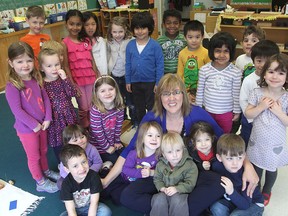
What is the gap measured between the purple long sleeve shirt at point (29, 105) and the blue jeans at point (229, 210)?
125 centimetres

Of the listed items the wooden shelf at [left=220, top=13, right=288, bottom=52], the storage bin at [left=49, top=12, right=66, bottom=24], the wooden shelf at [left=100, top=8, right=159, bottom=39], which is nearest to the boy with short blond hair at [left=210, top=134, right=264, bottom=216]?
the wooden shelf at [left=220, top=13, right=288, bottom=52]

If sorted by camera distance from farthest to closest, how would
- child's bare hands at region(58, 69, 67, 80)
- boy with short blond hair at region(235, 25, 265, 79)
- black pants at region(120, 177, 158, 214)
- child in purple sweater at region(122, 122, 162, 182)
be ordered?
boy with short blond hair at region(235, 25, 265, 79) → child's bare hands at region(58, 69, 67, 80) → child in purple sweater at region(122, 122, 162, 182) → black pants at region(120, 177, 158, 214)

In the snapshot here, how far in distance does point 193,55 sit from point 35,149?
1437 millimetres

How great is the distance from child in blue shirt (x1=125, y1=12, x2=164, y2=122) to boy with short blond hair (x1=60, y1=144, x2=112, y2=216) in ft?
3.52

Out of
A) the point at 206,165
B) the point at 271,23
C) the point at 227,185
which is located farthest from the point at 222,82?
the point at 271,23

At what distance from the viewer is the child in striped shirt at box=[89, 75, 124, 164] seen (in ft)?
6.57

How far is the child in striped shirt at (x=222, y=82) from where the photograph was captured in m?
1.94

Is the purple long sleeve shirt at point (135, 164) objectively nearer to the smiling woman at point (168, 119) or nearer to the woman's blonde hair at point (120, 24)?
the smiling woman at point (168, 119)

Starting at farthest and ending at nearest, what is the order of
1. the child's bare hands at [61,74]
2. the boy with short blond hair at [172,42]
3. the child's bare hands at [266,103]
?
1. the boy with short blond hair at [172,42]
2. the child's bare hands at [61,74]
3. the child's bare hands at [266,103]

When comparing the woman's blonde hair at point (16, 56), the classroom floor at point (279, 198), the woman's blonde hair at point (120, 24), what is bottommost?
the classroom floor at point (279, 198)

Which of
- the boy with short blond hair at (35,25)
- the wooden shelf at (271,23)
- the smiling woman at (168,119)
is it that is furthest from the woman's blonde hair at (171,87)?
the wooden shelf at (271,23)

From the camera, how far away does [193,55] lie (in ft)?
7.56

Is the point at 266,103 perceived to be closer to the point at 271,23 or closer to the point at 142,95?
Result: the point at 142,95

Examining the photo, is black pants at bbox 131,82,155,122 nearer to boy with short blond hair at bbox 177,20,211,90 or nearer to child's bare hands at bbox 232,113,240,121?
boy with short blond hair at bbox 177,20,211,90
